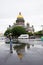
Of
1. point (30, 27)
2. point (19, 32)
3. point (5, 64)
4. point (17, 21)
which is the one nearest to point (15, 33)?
point (19, 32)

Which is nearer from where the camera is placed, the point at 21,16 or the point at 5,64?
the point at 5,64

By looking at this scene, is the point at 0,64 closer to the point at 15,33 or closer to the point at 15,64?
the point at 15,64

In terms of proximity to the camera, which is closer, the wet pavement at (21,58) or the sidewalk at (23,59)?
the sidewalk at (23,59)

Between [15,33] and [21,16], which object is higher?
[21,16]

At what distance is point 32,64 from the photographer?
30.8ft

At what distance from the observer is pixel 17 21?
133m

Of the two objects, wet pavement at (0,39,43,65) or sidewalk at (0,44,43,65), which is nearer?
sidewalk at (0,44,43,65)

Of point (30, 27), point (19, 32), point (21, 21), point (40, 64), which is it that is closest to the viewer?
point (40, 64)

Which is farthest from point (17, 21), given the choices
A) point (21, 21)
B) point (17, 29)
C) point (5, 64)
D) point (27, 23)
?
point (5, 64)

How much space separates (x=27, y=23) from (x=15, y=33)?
149 ft

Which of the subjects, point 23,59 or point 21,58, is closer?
point 23,59

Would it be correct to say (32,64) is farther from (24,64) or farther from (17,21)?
(17,21)

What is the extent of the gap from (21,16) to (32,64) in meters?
125

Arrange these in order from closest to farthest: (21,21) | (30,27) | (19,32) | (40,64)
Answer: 1. (40,64)
2. (19,32)
3. (21,21)
4. (30,27)
